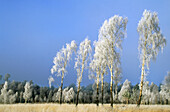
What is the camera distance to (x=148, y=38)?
20859mm

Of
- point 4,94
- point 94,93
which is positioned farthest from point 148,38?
point 94,93

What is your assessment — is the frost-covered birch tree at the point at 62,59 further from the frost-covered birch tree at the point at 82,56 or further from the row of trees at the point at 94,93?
the row of trees at the point at 94,93

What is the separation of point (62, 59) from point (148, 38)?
15.3 m

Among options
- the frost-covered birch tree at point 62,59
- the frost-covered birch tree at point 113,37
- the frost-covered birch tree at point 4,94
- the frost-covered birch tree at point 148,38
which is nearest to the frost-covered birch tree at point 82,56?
the frost-covered birch tree at point 62,59

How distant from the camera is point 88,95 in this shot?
308 feet

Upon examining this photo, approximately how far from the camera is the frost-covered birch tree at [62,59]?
1140 inches

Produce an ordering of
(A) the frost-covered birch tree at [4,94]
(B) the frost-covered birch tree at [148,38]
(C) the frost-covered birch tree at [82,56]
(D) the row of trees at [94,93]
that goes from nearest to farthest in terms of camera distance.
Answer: (B) the frost-covered birch tree at [148,38] < (C) the frost-covered birch tree at [82,56] < (D) the row of trees at [94,93] < (A) the frost-covered birch tree at [4,94]

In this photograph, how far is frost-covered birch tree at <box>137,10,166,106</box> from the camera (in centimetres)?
2052

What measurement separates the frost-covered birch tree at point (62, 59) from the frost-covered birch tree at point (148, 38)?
40.0 feet

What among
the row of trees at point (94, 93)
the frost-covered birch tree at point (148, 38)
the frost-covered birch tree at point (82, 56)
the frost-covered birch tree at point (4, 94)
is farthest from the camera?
the frost-covered birch tree at point (4, 94)

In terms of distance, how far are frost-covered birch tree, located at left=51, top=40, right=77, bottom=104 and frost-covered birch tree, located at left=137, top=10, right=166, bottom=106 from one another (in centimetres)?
1220

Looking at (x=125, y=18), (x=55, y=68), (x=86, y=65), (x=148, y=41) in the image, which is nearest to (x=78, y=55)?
(x=86, y=65)

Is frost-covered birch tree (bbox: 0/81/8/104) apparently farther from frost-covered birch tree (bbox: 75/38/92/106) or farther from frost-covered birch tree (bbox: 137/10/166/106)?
frost-covered birch tree (bbox: 137/10/166/106)

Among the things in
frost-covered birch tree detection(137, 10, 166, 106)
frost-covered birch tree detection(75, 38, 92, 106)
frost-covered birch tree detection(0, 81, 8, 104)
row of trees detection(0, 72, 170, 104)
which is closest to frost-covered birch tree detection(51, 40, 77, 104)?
frost-covered birch tree detection(75, 38, 92, 106)
